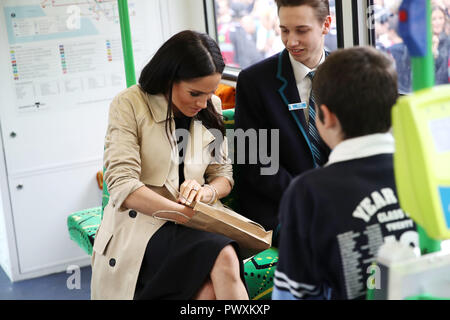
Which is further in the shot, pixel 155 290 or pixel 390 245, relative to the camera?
pixel 155 290

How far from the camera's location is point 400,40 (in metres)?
2.70

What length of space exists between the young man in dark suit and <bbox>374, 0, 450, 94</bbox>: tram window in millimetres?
389

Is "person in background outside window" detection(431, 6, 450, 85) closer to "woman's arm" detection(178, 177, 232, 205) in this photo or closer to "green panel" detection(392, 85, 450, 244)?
→ "woman's arm" detection(178, 177, 232, 205)

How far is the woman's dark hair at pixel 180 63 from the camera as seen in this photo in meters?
2.24

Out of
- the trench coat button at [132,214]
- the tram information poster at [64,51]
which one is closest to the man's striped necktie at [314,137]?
the trench coat button at [132,214]

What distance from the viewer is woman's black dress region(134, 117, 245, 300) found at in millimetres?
2111

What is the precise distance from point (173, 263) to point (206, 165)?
470mm

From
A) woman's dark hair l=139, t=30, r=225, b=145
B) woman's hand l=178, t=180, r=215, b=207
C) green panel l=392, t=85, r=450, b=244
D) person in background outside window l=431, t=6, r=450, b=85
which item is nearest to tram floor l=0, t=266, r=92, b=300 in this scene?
woman's hand l=178, t=180, r=215, b=207

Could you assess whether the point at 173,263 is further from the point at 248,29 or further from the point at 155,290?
the point at 248,29

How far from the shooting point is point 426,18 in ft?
4.06

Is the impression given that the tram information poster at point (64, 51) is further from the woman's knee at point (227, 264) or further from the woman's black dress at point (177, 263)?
the woman's knee at point (227, 264)

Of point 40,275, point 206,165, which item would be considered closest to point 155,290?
point 206,165
